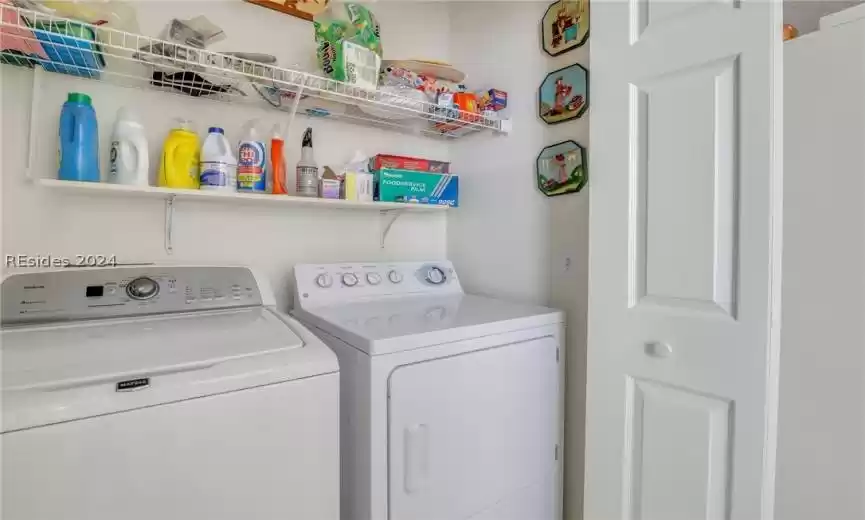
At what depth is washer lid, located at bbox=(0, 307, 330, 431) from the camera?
853 mm

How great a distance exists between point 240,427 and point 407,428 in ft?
1.59

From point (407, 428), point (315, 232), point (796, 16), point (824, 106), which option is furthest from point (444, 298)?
point (796, 16)

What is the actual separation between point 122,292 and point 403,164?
1.24 metres

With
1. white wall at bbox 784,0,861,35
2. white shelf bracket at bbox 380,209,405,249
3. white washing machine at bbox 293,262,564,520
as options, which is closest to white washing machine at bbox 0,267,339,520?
white washing machine at bbox 293,262,564,520

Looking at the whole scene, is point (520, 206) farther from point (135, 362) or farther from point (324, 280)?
point (135, 362)

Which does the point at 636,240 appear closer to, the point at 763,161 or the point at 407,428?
the point at 763,161

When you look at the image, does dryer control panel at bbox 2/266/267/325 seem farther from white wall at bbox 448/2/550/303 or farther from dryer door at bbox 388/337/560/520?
white wall at bbox 448/2/550/303

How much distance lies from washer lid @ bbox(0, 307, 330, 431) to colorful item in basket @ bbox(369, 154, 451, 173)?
0.95 meters

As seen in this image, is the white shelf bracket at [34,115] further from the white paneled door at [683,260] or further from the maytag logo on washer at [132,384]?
the white paneled door at [683,260]

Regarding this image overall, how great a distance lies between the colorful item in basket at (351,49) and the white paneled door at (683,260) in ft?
2.78

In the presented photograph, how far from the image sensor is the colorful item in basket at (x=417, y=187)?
1.95m

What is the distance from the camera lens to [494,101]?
2.06 m

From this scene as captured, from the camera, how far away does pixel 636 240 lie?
52.6 inches

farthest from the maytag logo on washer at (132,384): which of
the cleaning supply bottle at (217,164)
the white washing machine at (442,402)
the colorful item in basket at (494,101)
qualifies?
the colorful item in basket at (494,101)
